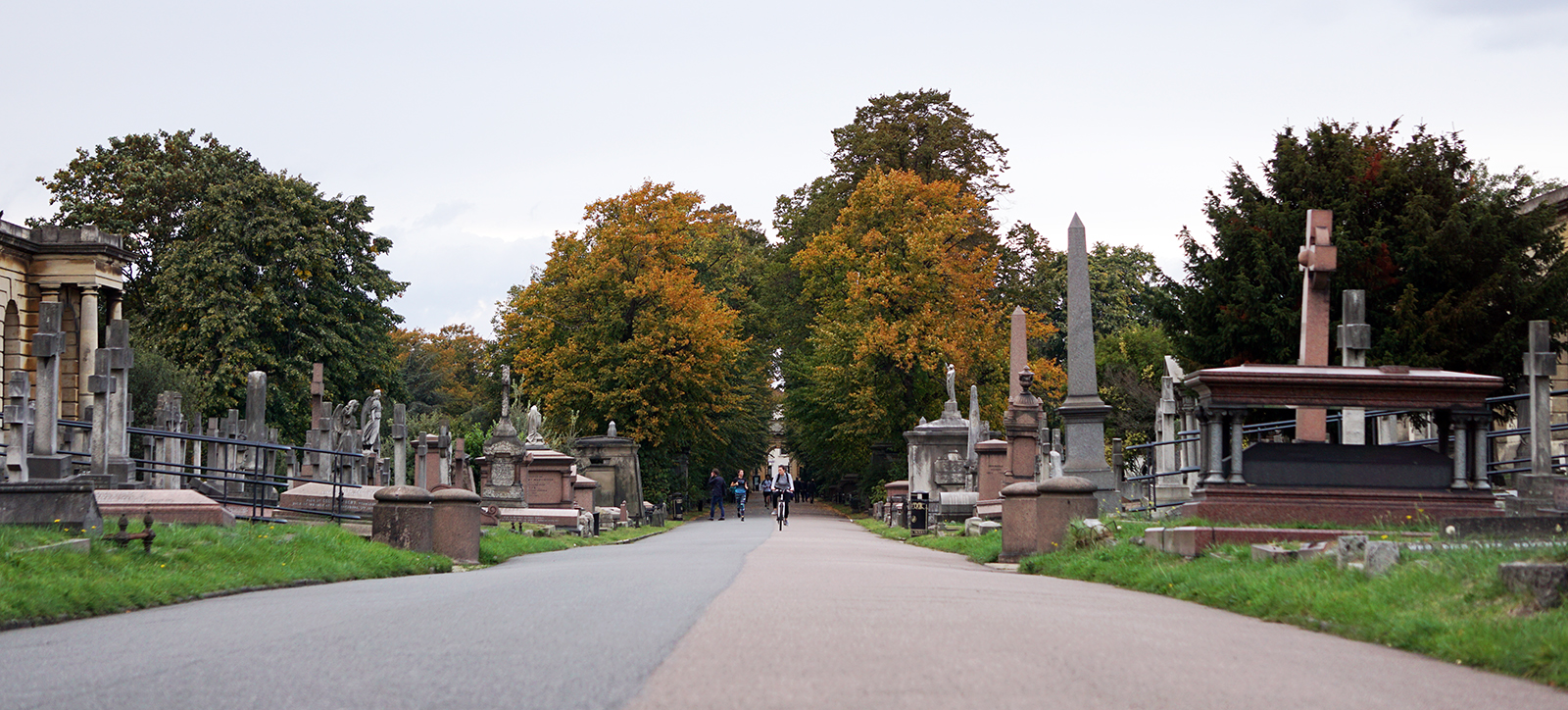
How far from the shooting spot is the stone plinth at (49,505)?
471 inches

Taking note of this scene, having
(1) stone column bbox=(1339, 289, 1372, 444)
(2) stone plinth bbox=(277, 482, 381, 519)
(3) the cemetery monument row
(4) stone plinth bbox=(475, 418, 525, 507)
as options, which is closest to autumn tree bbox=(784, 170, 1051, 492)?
(4) stone plinth bbox=(475, 418, 525, 507)

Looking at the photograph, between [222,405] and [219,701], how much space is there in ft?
144

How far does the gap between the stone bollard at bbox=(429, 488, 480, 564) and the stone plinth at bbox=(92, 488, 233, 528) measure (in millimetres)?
2290

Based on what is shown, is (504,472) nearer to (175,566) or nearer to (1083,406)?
(1083,406)

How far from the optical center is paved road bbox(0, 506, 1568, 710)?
5.50 meters

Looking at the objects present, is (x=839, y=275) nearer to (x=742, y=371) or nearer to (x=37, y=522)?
(x=742, y=371)

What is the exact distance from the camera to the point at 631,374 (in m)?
47.1

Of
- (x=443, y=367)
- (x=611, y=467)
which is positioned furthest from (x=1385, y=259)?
(x=443, y=367)

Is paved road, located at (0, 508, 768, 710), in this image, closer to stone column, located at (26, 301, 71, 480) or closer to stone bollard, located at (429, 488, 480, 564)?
stone bollard, located at (429, 488, 480, 564)

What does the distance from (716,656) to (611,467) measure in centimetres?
3534

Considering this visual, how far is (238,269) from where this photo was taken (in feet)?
155

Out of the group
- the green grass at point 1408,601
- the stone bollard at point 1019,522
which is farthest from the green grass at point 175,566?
the green grass at point 1408,601

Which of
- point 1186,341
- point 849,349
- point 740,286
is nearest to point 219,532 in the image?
point 1186,341

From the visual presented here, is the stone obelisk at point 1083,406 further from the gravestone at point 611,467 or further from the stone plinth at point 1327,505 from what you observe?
the gravestone at point 611,467
